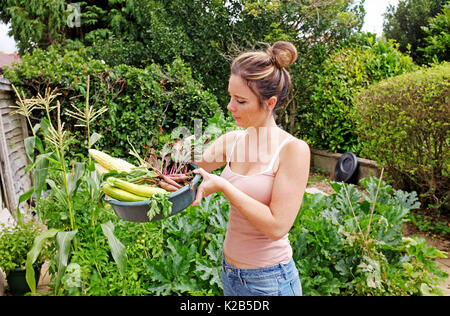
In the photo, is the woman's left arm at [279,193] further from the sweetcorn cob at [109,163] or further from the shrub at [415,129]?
the shrub at [415,129]

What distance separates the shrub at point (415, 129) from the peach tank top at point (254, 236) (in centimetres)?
339

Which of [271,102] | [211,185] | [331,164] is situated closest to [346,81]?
[331,164]

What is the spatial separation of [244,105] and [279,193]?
0.35 metres

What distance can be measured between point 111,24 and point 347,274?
11.3m

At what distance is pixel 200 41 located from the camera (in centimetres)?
805

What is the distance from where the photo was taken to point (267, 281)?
4.31ft

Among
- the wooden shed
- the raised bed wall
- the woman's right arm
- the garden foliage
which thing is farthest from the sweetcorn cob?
the raised bed wall

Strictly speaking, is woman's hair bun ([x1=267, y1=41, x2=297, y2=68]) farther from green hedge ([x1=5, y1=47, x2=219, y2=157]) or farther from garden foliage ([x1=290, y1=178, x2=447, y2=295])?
green hedge ([x1=5, y1=47, x2=219, y2=157])

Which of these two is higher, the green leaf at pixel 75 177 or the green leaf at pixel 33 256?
the green leaf at pixel 75 177

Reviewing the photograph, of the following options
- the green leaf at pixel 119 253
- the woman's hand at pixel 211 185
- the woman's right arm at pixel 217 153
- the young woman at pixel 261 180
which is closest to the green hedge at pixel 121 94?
the green leaf at pixel 119 253

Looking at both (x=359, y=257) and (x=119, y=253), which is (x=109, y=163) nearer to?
(x=119, y=253)

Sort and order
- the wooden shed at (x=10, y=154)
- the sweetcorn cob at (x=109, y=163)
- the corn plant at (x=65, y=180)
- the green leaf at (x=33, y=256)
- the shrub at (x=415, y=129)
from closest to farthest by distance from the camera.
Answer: the sweetcorn cob at (x=109, y=163) → the corn plant at (x=65, y=180) → the green leaf at (x=33, y=256) → the shrub at (x=415, y=129) → the wooden shed at (x=10, y=154)

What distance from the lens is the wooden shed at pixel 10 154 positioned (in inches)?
159
